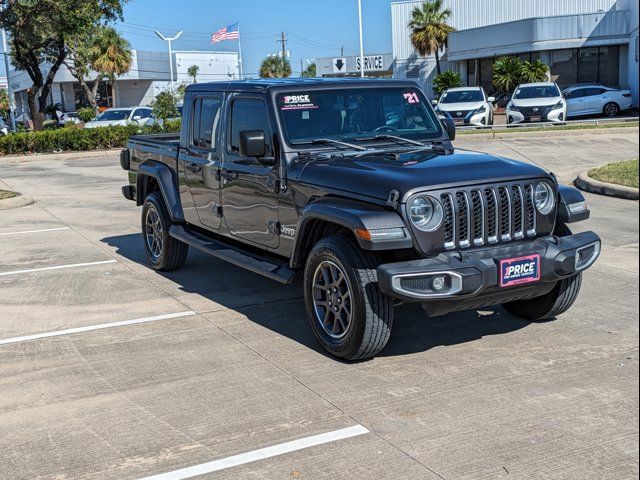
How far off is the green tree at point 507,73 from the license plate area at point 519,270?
37.0 meters

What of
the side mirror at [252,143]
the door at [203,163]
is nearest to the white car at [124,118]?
the door at [203,163]

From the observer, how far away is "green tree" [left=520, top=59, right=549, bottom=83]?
3972 centimetres

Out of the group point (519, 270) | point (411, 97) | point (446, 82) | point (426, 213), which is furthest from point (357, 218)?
point (446, 82)

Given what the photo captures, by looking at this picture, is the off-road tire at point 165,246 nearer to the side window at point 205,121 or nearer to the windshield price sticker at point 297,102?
the side window at point 205,121

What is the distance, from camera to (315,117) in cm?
651

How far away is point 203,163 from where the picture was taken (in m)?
7.50

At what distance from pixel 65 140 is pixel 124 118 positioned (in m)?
4.74

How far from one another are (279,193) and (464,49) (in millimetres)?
41400

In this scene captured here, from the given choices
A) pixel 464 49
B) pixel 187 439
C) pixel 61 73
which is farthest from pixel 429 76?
pixel 187 439

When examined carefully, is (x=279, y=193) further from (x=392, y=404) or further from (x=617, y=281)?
(x=617, y=281)

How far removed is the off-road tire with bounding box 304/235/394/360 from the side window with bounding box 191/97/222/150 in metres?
2.41

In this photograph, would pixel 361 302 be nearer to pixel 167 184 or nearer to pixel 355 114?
pixel 355 114

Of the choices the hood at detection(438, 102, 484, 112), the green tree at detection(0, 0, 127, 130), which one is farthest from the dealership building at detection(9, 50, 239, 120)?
the hood at detection(438, 102, 484, 112)

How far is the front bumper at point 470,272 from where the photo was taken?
16.1ft
